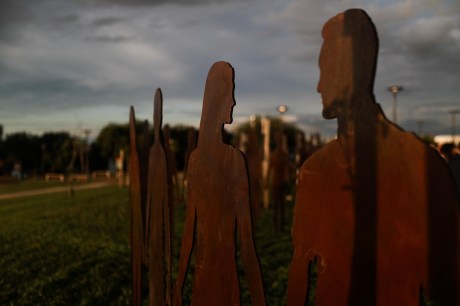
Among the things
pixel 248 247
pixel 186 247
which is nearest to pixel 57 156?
pixel 186 247

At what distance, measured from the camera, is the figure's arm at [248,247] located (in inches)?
103

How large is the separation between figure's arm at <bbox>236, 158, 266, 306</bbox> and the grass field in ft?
10.6

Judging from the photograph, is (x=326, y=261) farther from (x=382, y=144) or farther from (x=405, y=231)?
(x=382, y=144)

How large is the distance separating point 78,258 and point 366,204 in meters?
7.22

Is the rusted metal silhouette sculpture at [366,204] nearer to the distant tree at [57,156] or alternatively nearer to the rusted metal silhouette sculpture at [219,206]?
the rusted metal silhouette sculpture at [219,206]

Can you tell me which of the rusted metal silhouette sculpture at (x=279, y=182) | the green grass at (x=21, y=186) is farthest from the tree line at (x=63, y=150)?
the rusted metal silhouette sculpture at (x=279, y=182)

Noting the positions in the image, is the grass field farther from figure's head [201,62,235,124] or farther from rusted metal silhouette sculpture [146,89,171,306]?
figure's head [201,62,235,124]

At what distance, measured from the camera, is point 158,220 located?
389cm

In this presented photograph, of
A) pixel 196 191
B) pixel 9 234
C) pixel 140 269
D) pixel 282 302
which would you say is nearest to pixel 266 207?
pixel 9 234

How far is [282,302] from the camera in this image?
5.68 m

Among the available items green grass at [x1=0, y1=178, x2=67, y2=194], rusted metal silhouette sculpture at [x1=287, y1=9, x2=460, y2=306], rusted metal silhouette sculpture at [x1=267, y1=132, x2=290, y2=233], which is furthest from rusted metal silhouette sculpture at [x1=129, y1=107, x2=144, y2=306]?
green grass at [x1=0, y1=178, x2=67, y2=194]

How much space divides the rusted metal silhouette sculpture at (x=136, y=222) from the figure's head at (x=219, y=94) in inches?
70.5

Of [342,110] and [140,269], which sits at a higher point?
[342,110]

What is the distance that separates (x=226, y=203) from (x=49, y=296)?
435 cm
